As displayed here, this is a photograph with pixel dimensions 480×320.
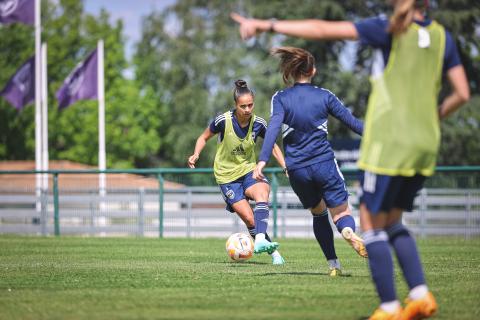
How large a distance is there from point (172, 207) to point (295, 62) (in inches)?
559

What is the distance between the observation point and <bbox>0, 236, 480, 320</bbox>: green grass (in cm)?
644

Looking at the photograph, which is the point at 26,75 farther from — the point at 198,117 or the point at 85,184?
the point at 198,117

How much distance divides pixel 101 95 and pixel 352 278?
876 inches

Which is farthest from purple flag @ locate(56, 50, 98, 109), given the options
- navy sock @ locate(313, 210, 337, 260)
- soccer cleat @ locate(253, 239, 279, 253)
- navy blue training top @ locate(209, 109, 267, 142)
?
navy sock @ locate(313, 210, 337, 260)

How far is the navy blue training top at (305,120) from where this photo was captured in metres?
8.75

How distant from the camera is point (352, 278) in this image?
8984mm

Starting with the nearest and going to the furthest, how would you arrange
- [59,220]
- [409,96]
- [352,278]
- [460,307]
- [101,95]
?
[409,96] < [460,307] < [352,278] < [59,220] < [101,95]

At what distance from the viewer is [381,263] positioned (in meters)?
5.90

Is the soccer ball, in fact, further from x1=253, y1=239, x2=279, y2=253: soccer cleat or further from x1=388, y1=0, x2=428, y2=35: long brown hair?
x1=388, y1=0, x2=428, y2=35: long brown hair

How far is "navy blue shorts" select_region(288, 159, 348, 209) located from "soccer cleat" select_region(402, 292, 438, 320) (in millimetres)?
3132

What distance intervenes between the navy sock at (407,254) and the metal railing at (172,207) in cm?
1456

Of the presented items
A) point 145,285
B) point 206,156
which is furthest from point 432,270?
point 206,156

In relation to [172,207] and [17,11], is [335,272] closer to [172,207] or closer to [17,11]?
[172,207]

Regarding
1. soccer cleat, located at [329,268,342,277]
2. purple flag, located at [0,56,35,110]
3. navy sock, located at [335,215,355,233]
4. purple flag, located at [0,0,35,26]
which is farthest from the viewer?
purple flag, located at [0,56,35,110]
